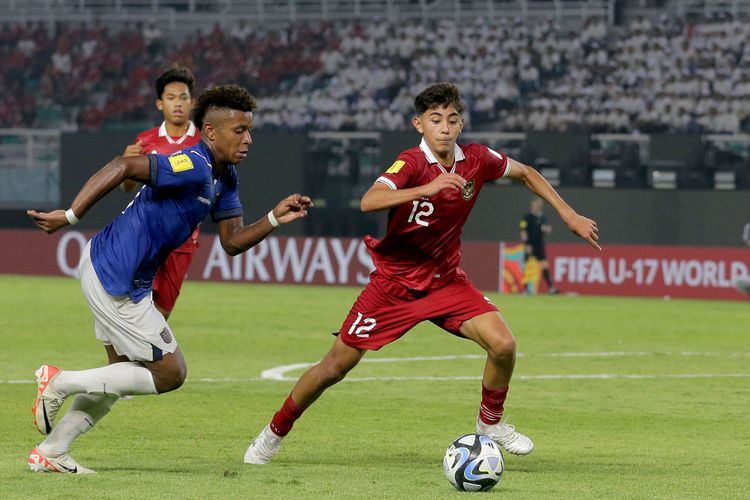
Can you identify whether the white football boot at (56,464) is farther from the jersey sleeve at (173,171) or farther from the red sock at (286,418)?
the jersey sleeve at (173,171)

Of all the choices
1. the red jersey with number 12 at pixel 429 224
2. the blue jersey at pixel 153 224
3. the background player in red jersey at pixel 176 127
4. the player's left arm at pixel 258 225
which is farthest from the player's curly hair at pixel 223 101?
the background player in red jersey at pixel 176 127

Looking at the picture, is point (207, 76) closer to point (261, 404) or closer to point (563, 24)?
point (563, 24)

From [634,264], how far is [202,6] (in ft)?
61.2

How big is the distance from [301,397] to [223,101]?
180 cm

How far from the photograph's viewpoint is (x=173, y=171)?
7488 millimetres

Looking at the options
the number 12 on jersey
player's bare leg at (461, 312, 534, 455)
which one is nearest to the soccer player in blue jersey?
the number 12 on jersey

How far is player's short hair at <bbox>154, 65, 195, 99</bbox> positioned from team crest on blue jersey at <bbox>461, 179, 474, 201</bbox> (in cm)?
415

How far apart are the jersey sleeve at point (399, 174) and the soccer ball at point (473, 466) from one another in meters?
1.51

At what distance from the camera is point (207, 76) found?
37.6 meters

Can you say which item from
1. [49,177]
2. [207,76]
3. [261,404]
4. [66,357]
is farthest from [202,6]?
[261,404]

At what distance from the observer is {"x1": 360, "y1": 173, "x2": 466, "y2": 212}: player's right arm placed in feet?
24.2

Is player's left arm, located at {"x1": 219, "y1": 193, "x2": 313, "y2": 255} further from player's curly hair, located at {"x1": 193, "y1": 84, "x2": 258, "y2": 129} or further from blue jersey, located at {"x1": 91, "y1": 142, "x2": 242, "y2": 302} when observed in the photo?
player's curly hair, located at {"x1": 193, "y1": 84, "x2": 258, "y2": 129}

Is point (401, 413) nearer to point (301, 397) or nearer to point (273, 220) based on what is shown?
point (301, 397)

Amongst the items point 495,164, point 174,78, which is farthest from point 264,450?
point 174,78
